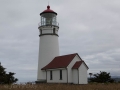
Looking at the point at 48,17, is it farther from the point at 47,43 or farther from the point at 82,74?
the point at 82,74

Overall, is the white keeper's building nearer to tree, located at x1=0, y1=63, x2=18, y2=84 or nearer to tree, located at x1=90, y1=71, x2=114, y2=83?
tree, located at x1=90, y1=71, x2=114, y2=83

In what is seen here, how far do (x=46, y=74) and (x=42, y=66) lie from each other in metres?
1.45

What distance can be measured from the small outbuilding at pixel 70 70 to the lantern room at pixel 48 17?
18.6 feet

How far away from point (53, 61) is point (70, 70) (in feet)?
12.5

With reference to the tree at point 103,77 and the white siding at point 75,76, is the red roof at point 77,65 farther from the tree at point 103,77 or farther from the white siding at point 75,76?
the tree at point 103,77

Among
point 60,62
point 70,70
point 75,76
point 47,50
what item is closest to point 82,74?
point 75,76

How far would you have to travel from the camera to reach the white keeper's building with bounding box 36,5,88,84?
2208 cm

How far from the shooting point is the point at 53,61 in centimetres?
2548

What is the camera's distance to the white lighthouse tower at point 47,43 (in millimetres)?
26234

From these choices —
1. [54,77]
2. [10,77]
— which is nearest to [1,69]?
[10,77]

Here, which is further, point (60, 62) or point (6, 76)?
point (60, 62)

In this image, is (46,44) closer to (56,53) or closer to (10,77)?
(56,53)

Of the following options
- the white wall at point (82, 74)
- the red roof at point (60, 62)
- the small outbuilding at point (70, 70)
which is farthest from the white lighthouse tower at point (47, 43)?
the white wall at point (82, 74)

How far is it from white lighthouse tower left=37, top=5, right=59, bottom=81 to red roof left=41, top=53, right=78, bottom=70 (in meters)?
0.88
